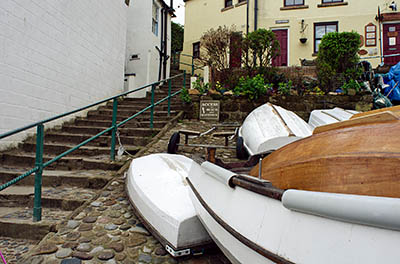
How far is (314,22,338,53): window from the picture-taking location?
1254cm

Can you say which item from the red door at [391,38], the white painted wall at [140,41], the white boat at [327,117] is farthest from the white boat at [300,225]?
the red door at [391,38]

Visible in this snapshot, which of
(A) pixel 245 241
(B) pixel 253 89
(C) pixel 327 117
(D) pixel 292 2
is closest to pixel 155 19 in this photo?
(B) pixel 253 89

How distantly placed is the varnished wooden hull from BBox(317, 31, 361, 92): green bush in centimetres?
616

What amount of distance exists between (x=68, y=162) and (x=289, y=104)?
195 inches

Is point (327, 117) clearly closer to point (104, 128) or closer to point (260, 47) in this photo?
point (260, 47)

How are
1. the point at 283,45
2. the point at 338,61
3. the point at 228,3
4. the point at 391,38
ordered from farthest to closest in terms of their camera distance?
1. the point at 228,3
2. the point at 283,45
3. the point at 391,38
4. the point at 338,61

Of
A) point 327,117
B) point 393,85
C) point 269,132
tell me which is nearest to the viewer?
point 269,132

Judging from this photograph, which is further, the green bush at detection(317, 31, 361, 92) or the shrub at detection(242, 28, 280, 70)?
the shrub at detection(242, 28, 280, 70)

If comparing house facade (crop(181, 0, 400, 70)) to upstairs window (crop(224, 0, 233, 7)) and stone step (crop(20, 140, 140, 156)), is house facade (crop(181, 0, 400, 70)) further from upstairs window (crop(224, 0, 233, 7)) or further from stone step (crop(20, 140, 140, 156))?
stone step (crop(20, 140, 140, 156))

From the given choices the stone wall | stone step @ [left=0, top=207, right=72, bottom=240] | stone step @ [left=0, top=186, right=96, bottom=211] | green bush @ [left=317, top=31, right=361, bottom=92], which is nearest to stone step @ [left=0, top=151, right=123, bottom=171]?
stone step @ [left=0, top=186, right=96, bottom=211]

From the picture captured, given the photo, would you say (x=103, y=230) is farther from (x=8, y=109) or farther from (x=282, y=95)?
(x=282, y=95)

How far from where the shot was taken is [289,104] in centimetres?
636

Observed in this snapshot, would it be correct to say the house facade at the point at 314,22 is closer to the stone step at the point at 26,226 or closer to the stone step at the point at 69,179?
the stone step at the point at 69,179

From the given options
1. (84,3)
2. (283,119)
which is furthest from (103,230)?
(84,3)
